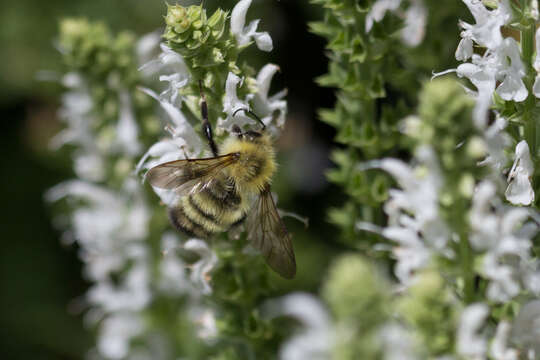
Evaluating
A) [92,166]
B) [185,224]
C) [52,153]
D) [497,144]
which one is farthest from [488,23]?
[52,153]

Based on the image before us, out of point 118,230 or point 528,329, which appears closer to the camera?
point 528,329

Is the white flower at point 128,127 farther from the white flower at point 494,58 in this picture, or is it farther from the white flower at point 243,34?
the white flower at point 494,58

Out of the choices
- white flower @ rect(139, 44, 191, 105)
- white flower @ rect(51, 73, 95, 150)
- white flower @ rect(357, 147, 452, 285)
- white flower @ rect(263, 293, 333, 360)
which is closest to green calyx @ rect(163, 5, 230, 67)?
white flower @ rect(139, 44, 191, 105)

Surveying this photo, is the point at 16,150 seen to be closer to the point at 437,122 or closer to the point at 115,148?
the point at 115,148

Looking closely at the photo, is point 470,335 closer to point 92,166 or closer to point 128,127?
point 128,127

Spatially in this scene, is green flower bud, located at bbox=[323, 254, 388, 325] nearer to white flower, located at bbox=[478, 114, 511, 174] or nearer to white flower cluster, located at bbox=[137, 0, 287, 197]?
white flower, located at bbox=[478, 114, 511, 174]

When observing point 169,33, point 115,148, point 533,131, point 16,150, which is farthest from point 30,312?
point 533,131
